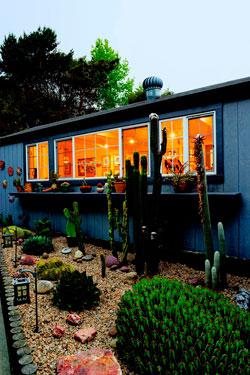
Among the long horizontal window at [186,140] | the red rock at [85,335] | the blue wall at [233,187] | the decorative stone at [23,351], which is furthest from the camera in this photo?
the long horizontal window at [186,140]

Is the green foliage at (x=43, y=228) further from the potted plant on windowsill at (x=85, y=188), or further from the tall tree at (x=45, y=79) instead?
the tall tree at (x=45, y=79)

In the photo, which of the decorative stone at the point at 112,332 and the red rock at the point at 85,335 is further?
the decorative stone at the point at 112,332

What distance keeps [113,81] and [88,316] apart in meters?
30.3

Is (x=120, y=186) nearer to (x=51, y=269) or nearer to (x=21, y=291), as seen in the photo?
(x=51, y=269)

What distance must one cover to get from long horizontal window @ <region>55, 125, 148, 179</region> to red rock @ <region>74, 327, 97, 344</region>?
5.52 metres

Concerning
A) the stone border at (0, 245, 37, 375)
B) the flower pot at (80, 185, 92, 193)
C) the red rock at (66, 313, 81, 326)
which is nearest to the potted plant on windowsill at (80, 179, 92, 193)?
the flower pot at (80, 185, 92, 193)

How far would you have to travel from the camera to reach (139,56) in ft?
302

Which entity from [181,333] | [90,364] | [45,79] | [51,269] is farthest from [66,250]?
[45,79]

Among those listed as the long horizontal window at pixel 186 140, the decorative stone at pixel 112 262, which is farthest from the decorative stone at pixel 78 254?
the long horizontal window at pixel 186 140

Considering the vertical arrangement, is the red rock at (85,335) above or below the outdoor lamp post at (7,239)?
below

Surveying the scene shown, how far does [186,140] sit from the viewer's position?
6.92m

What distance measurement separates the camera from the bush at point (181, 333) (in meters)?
2.61

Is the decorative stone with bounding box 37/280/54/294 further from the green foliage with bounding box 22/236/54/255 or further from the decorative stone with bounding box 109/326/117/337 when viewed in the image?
the green foliage with bounding box 22/236/54/255

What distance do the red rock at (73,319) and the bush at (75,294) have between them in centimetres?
31
